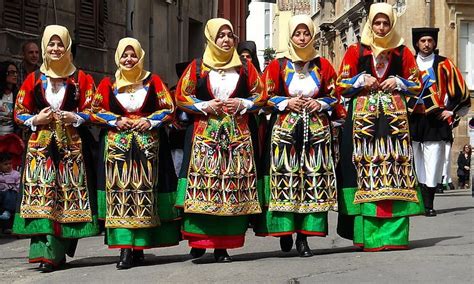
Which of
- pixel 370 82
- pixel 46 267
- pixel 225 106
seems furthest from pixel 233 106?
pixel 46 267

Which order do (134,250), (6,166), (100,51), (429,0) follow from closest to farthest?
(134,250) → (6,166) → (100,51) → (429,0)

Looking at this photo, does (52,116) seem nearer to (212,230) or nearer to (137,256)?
(137,256)

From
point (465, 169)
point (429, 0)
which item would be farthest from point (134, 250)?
point (429, 0)

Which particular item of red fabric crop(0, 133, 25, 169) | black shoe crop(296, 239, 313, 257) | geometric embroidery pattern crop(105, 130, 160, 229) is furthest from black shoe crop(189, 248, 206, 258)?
red fabric crop(0, 133, 25, 169)

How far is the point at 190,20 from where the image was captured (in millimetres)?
30016

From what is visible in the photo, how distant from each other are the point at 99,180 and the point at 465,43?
2400cm

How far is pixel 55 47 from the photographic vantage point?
31.7ft

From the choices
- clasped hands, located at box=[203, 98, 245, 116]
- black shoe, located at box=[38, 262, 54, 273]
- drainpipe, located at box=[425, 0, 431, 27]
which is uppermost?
drainpipe, located at box=[425, 0, 431, 27]

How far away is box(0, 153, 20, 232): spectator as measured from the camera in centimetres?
1292

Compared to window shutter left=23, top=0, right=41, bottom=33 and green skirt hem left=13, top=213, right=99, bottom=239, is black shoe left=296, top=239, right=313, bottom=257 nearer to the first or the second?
green skirt hem left=13, top=213, right=99, bottom=239

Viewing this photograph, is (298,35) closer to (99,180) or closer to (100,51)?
(99,180)

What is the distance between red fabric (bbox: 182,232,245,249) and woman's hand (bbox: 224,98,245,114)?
1068 millimetres

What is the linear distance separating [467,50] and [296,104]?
77.6 ft

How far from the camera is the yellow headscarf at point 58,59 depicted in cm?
966
